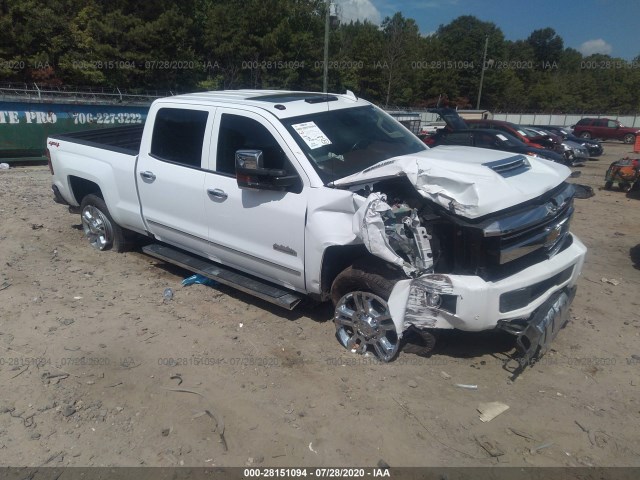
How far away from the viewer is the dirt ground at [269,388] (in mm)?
3104

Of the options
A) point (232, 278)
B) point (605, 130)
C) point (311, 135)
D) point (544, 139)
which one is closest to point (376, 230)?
point (311, 135)

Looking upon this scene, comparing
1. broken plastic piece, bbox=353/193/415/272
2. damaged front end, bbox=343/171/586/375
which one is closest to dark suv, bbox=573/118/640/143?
damaged front end, bbox=343/171/586/375

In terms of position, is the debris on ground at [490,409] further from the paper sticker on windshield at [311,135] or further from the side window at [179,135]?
the side window at [179,135]

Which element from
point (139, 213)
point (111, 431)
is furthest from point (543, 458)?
point (139, 213)

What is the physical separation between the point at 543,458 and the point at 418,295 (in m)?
1.24

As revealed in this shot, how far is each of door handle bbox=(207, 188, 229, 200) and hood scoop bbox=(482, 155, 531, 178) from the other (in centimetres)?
222

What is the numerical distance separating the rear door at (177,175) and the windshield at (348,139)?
1020 millimetres

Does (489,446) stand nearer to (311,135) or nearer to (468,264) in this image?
(468,264)

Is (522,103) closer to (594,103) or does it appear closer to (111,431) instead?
(594,103)

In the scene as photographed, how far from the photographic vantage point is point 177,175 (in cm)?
494

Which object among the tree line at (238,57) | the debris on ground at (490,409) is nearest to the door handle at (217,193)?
Result: the debris on ground at (490,409)

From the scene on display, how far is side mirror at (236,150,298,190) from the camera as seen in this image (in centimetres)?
397

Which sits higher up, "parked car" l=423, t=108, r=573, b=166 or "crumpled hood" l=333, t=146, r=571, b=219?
"crumpled hood" l=333, t=146, r=571, b=219

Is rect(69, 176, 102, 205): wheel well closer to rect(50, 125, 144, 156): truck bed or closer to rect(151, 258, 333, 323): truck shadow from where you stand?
rect(50, 125, 144, 156): truck bed
